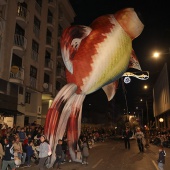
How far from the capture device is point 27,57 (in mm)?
24078

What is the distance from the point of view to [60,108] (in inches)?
480

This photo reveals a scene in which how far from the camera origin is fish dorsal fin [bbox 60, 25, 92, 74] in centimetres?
1266

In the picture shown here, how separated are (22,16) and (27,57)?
3.93 metres

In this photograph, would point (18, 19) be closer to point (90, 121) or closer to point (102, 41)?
point (102, 41)

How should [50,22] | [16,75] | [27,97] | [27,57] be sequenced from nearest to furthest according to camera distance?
1. [16,75]
2. [27,57]
3. [27,97]
4. [50,22]

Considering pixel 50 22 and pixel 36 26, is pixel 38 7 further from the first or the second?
pixel 50 22

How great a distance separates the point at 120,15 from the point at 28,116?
1613cm

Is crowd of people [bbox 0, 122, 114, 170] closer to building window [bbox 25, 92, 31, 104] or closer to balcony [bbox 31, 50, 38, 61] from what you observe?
building window [bbox 25, 92, 31, 104]

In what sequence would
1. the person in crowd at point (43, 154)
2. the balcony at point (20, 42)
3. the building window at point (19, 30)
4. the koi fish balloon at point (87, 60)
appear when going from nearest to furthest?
the person in crowd at point (43, 154), the koi fish balloon at point (87, 60), the balcony at point (20, 42), the building window at point (19, 30)

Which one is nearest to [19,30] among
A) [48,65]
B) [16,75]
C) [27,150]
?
[16,75]

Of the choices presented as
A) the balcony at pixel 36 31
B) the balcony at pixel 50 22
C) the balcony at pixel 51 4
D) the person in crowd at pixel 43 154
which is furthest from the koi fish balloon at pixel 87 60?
the balcony at pixel 51 4

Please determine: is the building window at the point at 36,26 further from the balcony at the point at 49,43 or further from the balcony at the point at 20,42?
the balcony at the point at 20,42

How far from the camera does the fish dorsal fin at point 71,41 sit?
12656 millimetres

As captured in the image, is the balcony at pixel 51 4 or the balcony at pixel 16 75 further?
the balcony at pixel 51 4
